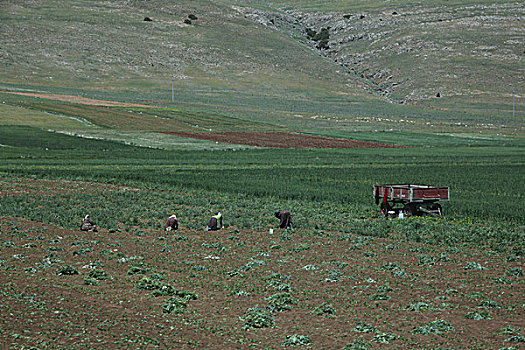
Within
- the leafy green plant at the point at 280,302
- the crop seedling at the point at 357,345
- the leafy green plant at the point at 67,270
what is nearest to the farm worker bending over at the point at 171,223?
the leafy green plant at the point at 67,270

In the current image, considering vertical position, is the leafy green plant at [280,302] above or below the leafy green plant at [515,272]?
above

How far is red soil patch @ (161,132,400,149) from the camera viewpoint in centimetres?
8894

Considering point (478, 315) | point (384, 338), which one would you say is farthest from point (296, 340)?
point (478, 315)

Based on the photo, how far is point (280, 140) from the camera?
93.6 m

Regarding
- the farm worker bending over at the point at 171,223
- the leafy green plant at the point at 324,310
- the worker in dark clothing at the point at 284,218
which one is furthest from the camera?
the worker in dark clothing at the point at 284,218

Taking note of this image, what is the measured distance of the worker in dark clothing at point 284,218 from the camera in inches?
1259

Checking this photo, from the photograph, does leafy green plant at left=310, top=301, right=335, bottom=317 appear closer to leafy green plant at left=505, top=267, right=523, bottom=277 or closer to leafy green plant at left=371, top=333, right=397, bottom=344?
leafy green plant at left=371, top=333, right=397, bottom=344

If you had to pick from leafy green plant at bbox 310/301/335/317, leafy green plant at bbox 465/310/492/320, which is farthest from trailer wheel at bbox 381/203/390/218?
leafy green plant at bbox 310/301/335/317

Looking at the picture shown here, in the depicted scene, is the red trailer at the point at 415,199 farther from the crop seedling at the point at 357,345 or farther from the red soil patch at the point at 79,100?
the red soil patch at the point at 79,100

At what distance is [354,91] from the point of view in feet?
650

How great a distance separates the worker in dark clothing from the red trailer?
21.1ft

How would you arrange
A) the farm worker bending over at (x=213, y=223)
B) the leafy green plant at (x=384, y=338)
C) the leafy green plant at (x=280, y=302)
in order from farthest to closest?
1. the farm worker bending over at (x=213, y=223)
2. the leafy green plant at (x=280, y=302)
3. the leafy green plant at (x=384, y=338)

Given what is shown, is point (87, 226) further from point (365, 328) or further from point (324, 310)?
point (365, 328)

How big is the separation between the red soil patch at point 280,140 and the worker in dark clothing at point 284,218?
54.7 metres
